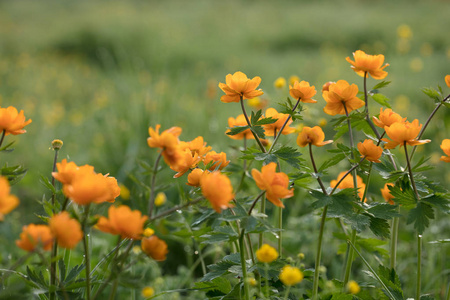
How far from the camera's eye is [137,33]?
692 centimetres

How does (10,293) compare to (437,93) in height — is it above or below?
below

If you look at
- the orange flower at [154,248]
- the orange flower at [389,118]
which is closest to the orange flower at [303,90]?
the orange flower at [389,118]

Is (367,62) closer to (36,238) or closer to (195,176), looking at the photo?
(195,176)

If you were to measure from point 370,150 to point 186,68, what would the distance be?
15.6 feet

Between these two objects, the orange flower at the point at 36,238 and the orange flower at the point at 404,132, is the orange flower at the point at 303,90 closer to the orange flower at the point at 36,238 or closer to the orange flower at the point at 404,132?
the orange flower at the point at 404,132

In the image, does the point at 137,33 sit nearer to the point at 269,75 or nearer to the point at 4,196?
the point at 269,75

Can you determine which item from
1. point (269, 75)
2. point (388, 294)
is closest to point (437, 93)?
point (388, 294)

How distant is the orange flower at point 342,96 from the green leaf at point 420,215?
0.71 ft

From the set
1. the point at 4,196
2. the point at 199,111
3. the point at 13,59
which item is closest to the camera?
the point at 4,196

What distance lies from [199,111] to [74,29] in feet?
16.9

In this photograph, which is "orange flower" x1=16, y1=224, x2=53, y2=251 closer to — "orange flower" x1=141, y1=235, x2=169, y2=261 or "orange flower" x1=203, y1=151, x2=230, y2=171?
"orange flower" x1=141, y1=235, x2=169, y2=261

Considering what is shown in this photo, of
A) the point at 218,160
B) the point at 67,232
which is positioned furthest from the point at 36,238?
the point at 218,160

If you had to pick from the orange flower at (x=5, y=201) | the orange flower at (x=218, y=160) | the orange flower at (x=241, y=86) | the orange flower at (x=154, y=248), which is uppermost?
the orange flower at (x=241, y=86)

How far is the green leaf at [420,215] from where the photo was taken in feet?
2.61
